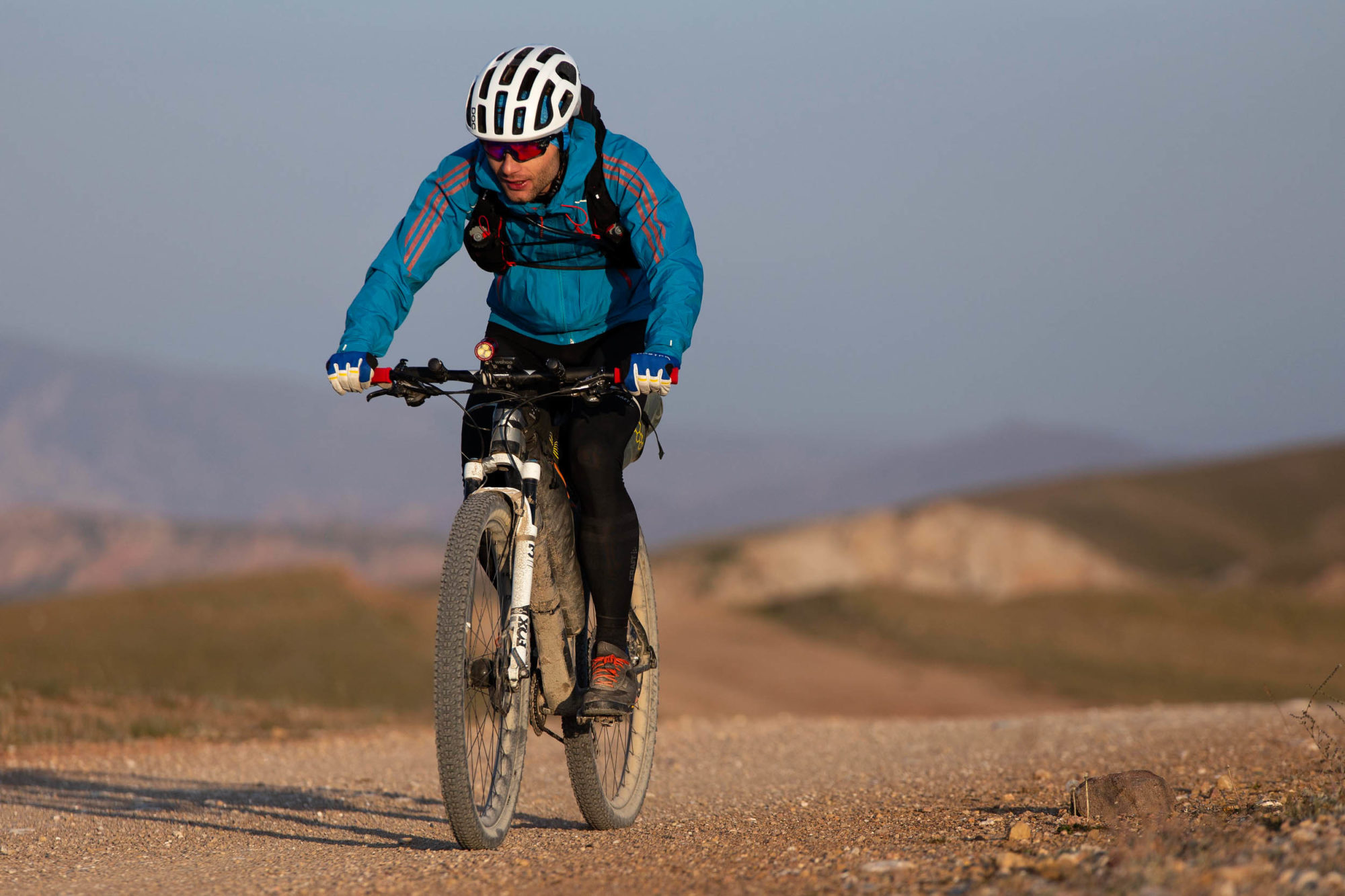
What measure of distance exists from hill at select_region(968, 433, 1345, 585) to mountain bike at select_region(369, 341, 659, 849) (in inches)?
1864

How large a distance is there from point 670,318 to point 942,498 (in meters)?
51.6

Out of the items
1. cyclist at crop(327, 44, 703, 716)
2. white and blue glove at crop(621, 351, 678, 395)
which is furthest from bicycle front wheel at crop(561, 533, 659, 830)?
white and blue glove at crop(621, 351, 678, 395)

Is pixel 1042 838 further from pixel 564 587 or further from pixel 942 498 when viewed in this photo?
pixel 942 498

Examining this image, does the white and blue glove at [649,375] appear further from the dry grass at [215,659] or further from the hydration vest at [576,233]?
the dry grass at [215,659]

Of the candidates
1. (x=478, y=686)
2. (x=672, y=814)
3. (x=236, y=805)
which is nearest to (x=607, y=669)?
(x=478, y=686)

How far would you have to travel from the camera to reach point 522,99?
16.1 ft

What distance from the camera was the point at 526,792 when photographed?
7.80 m

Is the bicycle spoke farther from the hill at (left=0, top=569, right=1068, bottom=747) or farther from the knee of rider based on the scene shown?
the hill at (left=0, top=569, right=1068, bottom=747)

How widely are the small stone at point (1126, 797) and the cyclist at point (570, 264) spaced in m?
1.95

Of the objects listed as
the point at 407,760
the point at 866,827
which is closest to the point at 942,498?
the point at 407,760

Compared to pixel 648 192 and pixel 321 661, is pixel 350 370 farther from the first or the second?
pixel 321 661

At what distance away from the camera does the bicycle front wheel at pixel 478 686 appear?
14.6 ft

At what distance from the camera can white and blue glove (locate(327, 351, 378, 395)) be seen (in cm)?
476

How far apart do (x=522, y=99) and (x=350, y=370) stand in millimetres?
1259
